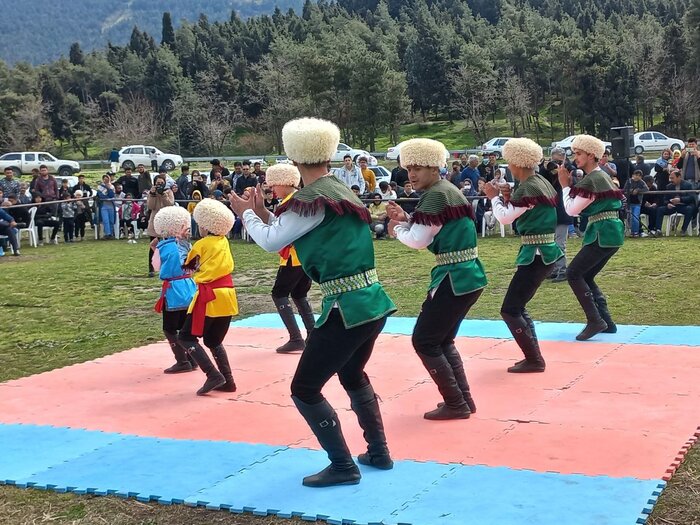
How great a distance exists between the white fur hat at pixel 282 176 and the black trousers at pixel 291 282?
2.78 ft

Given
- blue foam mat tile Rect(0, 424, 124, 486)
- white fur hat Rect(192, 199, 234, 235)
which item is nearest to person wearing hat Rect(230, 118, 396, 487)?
blue foam mat tile Rect(0, 424, 124, 486)

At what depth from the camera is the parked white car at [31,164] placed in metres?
42.0

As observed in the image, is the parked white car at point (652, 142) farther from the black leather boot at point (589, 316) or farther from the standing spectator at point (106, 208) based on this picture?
the black leather boot at point (589, 316)

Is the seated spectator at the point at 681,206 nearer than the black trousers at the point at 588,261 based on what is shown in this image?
No

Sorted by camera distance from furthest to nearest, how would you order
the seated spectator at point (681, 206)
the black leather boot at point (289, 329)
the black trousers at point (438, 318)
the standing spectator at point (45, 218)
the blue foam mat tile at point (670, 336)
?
the standing spectator at point (45, 218)
the seated spectator at point (681, 206)
the black leather boot at point (289, 329)
the blue foam mat tile at point (670, 336)
the black trousers at point (438, 318)

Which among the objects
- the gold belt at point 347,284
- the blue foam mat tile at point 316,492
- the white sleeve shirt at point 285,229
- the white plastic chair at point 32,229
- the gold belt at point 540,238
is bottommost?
the white plastic chair at point 32,229

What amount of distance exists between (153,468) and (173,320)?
7.83 feet

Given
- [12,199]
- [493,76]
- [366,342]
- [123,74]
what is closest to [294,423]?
[366,342]

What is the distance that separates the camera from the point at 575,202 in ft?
25.9

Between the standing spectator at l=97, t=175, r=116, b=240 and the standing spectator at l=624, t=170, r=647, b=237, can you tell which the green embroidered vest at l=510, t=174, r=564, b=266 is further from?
the standing spectator at l=97, t=175, r=116, b=240

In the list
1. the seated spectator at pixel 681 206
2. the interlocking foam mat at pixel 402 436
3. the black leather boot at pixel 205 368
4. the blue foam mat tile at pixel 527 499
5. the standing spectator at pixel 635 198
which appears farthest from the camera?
the standing spectator at pixel 635 198

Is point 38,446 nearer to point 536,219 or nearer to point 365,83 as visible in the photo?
point 536,219

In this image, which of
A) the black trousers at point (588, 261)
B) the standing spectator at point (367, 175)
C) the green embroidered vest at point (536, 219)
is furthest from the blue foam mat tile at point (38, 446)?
the standing spectator at point (367, 175)

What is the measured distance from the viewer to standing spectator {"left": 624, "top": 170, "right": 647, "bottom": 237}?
53.8ft
